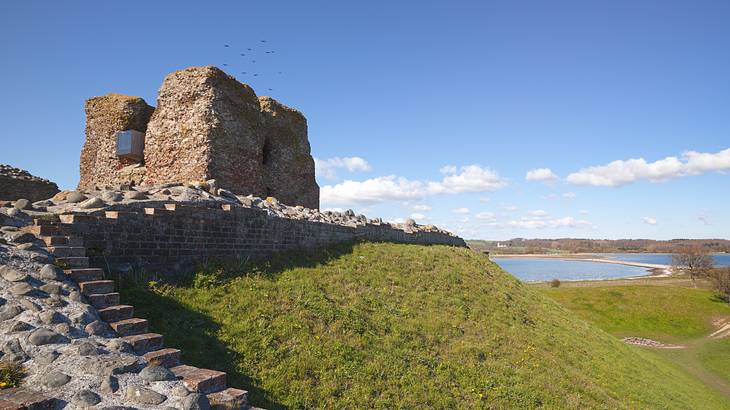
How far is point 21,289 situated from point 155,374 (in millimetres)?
2342

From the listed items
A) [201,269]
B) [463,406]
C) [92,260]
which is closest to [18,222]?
[92,260]

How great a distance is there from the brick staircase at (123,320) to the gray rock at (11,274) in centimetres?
64

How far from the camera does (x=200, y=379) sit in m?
5.19

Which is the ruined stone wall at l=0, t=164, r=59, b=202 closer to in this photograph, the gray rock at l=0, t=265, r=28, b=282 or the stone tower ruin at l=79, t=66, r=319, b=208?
the stone tower ruin at l=79, t=66, r=319, b=208

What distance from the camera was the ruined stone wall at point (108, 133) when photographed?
763 inches

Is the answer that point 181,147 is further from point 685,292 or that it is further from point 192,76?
point 685,292

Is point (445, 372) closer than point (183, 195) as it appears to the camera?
Yes

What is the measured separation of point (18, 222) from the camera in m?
7.17

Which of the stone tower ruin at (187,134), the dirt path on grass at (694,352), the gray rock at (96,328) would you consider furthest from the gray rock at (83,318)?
the dirt path on grass at (694,352)

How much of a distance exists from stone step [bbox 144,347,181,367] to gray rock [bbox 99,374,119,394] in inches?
29.2

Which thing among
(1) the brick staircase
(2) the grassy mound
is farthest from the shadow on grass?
(2) the grassy mound

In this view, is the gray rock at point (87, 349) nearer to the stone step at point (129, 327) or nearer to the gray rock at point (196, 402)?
the stone step at point (129, 327)

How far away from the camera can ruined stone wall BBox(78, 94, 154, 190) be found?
19375mm

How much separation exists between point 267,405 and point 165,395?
2.24 meters
